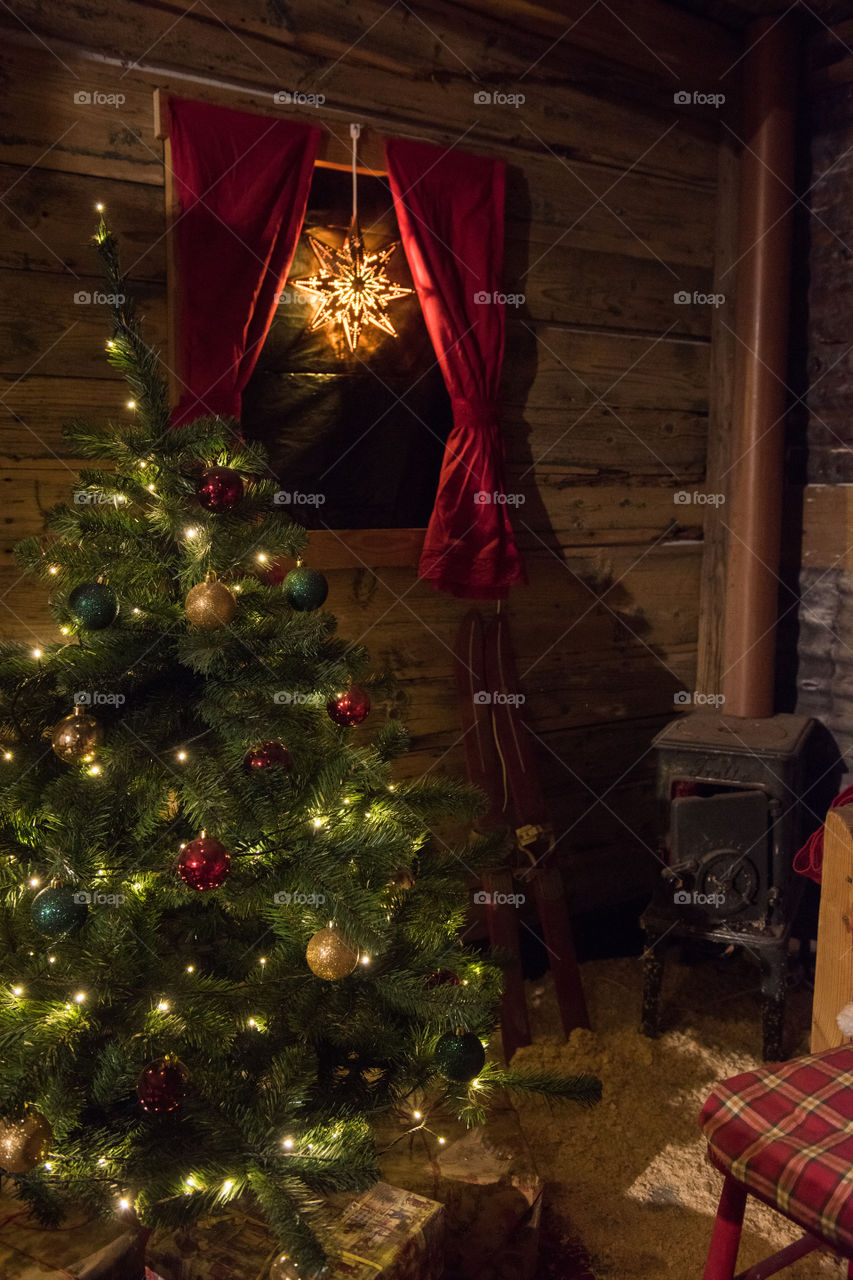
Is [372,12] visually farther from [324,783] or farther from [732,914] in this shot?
[732,914]

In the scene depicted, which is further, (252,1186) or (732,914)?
(732,914)

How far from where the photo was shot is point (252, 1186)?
1795 millimetres

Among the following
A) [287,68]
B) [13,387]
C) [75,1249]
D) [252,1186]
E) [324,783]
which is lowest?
[75,1249]

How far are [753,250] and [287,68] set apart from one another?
1.70 meters

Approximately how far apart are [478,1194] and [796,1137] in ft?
2.79

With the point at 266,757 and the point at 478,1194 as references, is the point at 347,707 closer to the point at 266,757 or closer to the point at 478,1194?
the point at 266,757

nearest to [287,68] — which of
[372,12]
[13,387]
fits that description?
[372,12]

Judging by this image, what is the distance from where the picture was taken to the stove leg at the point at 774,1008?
10.3 ft

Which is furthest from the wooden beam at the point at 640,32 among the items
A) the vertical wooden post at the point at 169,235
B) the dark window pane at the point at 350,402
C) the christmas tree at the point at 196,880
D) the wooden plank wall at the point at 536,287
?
the christmas tree at the point at 196,880

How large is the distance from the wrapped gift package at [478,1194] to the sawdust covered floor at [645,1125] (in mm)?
154

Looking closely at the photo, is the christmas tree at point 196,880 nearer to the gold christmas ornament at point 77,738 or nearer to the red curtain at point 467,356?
the gold christmas ornament at point 77,738

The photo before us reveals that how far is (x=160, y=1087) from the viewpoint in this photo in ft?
5.94

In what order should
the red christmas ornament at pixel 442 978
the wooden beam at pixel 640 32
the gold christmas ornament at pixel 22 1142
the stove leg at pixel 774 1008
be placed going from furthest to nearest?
the wooden beam at pixel 640 32
the stove leg at pixel 774 1008
the red christmas ornament at pixel 442 978
the gold christmas ornament at pixel 22 1142

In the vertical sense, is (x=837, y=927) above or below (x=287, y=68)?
below
